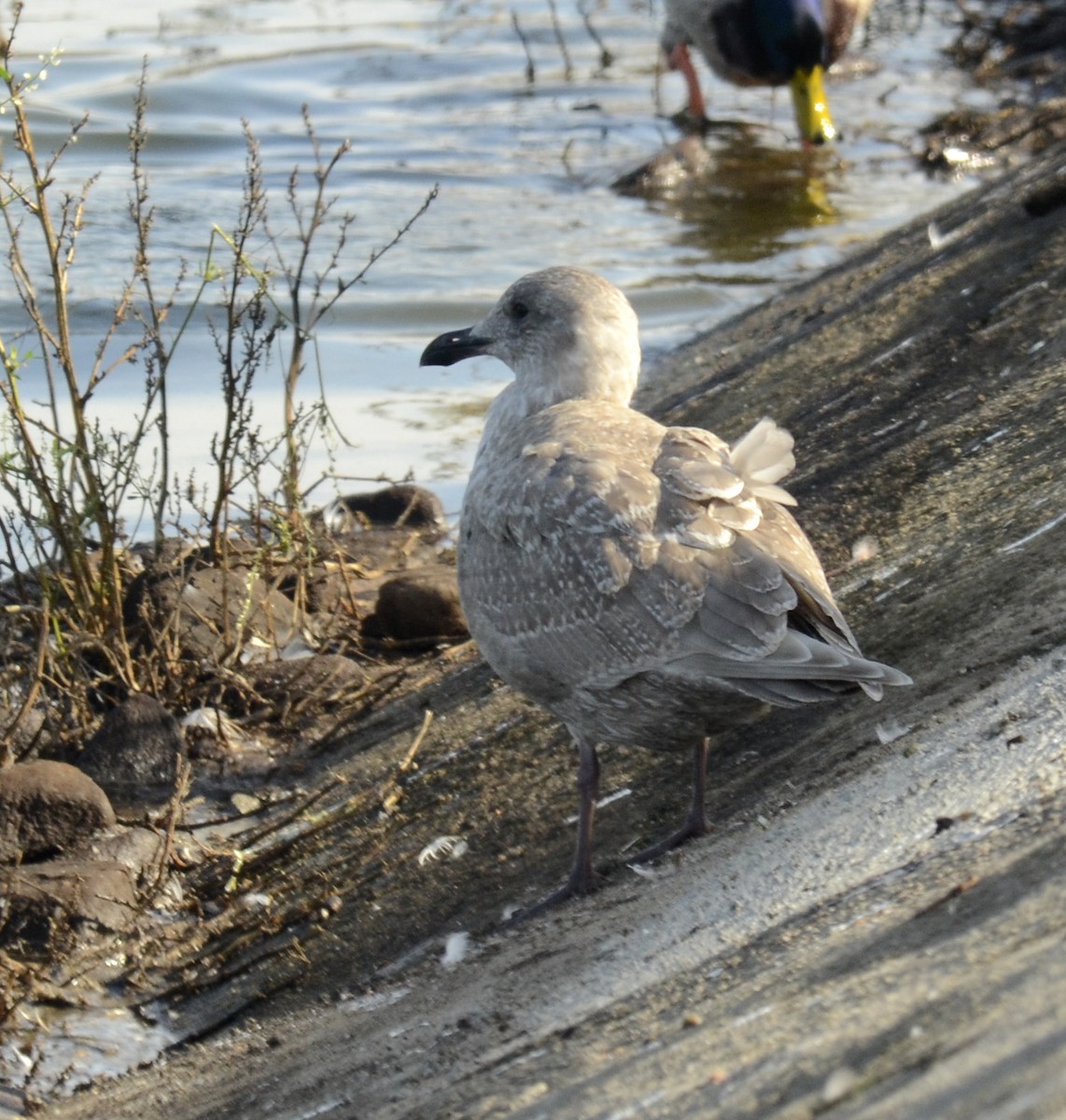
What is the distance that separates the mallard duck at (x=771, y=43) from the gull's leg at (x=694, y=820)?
10.0m

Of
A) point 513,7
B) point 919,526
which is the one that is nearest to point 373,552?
point 919,526

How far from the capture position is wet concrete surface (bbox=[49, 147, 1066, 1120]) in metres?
2.68

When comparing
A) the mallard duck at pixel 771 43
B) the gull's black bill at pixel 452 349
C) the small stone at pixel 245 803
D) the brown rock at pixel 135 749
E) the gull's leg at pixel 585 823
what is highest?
the mallard duck at pixel 771 43

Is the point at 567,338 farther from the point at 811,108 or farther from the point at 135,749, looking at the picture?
the point at 811,108

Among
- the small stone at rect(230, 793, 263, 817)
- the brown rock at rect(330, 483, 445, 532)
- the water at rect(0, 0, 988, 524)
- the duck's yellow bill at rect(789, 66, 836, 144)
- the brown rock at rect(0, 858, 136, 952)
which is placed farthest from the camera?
the duck's yellow bill at rect(789, 66, 836, 144)

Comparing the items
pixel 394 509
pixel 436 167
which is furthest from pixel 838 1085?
pixel 436 167

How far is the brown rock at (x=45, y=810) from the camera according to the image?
4871 millimetres

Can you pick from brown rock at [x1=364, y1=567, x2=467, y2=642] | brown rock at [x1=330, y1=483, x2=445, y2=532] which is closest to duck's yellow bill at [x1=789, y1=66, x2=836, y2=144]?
brown rock at [x1=330, y1=483, x2=445, y2=532]

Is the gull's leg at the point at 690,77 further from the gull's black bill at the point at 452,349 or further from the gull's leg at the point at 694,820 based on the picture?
the gull's leg at the point at 694,820

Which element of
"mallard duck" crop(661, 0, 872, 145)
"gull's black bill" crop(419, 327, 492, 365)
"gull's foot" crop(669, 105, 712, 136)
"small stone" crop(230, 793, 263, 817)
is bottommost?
"small stone" crop(230, 793, 263, 817)

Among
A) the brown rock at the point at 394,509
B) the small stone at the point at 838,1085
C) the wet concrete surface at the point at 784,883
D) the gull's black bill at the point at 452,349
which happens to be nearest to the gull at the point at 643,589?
the wet concrete surface at the point at 784,883

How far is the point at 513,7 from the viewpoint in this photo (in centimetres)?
1912

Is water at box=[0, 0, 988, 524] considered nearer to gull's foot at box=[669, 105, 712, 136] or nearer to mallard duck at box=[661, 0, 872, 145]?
Answer: gull's foot at box=[669, 105, 712, 136]

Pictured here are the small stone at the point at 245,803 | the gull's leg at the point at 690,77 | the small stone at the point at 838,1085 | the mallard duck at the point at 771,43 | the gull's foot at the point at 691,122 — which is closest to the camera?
the small stone at the point at 838,1085
